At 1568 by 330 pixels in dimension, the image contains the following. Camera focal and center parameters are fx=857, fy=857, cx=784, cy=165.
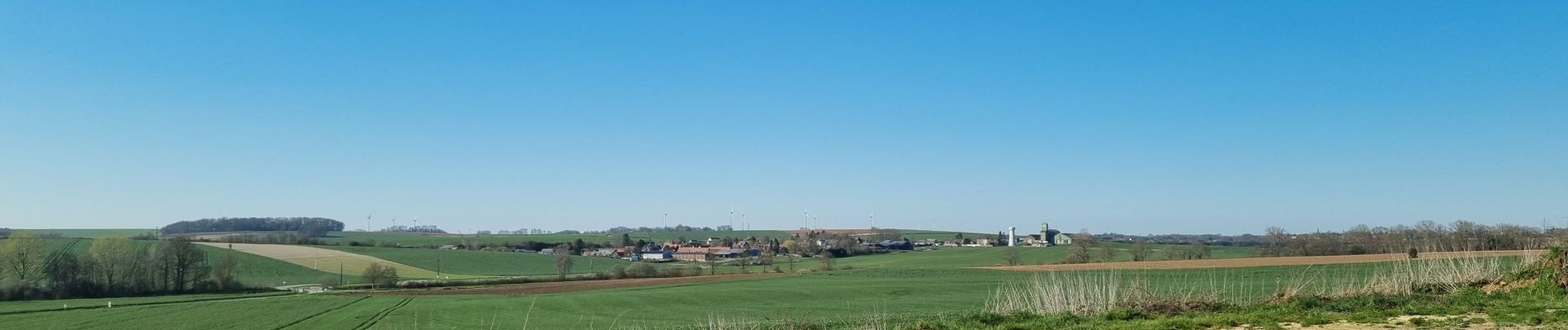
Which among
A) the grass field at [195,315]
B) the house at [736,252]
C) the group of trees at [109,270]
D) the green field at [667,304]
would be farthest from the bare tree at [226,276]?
the house at [736,252]

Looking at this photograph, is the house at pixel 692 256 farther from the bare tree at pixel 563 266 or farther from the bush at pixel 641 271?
the bush at pixel 641 271

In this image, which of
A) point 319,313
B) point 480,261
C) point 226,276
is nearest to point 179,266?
point 226,276

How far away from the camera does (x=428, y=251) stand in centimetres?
Result: 12056

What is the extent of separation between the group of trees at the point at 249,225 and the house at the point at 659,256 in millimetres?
77660

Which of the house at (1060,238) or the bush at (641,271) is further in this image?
the house at (1060,238)

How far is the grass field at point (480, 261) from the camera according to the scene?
104 meters

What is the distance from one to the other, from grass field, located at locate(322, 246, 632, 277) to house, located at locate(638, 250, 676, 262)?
6751 millimetres

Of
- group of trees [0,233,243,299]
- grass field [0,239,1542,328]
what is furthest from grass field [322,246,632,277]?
grass field [0,239,1542,328]

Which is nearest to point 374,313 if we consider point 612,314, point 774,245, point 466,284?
point 612,314

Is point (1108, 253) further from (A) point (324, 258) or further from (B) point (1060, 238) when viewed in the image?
(A) point (324, 258)

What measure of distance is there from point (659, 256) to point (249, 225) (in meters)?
108

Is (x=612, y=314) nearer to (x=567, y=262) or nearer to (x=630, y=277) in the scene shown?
(x=630, y=277)

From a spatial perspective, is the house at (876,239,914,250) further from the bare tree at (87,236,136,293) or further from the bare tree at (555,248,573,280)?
the bare tree at (87,236,136,293)

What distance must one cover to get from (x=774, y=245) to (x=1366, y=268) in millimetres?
112109
